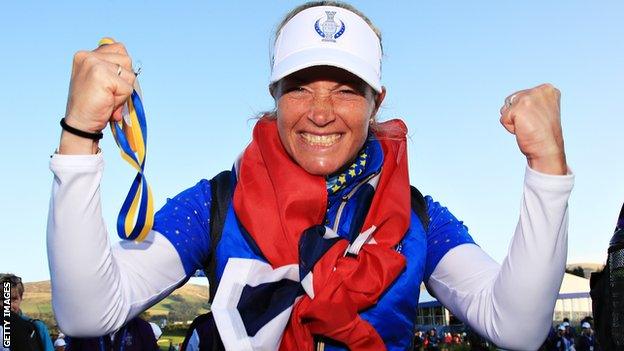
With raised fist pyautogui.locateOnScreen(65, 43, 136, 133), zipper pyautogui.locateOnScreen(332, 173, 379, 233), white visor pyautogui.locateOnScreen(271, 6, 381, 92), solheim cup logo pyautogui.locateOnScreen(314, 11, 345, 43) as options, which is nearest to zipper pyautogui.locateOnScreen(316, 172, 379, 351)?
zipper pyautogui.locateOnScreen(332, 173, 379, 233)

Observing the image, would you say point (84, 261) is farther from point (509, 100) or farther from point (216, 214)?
Answer: point (509, 100)

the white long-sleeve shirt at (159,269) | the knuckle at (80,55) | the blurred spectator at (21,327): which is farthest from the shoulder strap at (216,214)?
the blurred spectator at (21,327)

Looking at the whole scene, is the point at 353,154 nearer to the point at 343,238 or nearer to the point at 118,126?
the point at 343,238

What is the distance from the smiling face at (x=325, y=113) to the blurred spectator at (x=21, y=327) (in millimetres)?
4787

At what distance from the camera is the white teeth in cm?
255

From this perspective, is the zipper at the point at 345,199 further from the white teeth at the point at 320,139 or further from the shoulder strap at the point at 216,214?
the shoulder strap at the point at 216,214

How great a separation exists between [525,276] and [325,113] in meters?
0.80

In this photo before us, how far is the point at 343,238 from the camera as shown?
2514mm

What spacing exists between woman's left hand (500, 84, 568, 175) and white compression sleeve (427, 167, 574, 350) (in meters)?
0.04

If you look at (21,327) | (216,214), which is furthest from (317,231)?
(21,327)

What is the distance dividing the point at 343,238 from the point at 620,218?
0.86 metres

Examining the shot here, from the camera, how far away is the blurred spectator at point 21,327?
6.54m

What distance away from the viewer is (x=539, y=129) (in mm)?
2107

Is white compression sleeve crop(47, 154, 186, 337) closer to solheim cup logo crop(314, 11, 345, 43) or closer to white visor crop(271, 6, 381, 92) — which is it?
white visor crop(271, 6, 381, 92)
